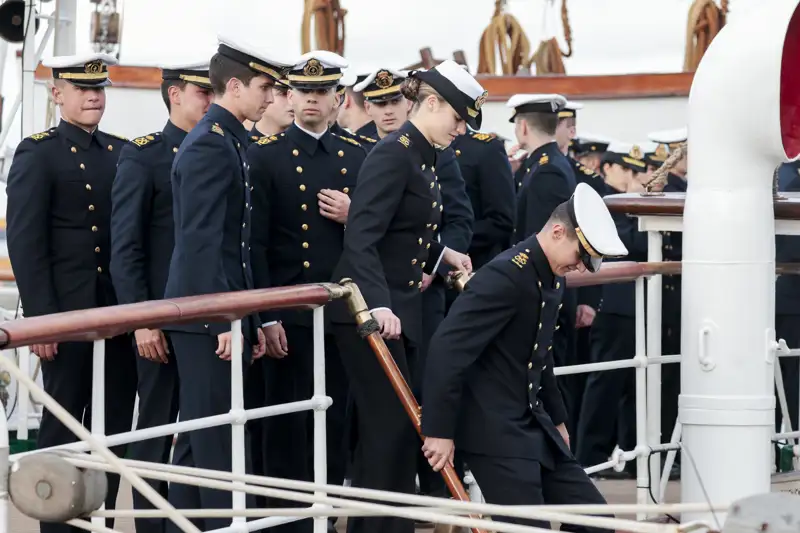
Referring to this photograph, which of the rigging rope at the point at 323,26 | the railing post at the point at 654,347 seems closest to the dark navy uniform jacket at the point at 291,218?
the railing post at the point at 654,347

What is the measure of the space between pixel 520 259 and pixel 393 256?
726 mm

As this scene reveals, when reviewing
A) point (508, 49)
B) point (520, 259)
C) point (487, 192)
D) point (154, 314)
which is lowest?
point (154, 314)

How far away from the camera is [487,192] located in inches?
257

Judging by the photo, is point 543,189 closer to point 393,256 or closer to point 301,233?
point 301,233

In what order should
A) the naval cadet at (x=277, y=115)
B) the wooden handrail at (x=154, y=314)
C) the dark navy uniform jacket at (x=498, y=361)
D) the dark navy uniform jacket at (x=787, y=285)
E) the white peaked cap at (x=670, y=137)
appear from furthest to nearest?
the white peaked cap at (x=670, y=137) < the dark navy uniform jacket at (x=787, y=285) < the naval cadet at (x=277, y=115) < the dark navy uniform jacket at (x=498, y=361) < the wooden handrail at (x=154, y=314)

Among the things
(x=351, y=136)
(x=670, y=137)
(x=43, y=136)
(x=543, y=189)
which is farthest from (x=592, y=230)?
(x=670, y=137)

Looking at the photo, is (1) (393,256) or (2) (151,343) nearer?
(2) (151,343)

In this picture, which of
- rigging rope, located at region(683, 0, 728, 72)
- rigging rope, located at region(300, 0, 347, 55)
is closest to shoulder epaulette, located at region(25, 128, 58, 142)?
rigging rope, located at region(300, 0, 347, 55)

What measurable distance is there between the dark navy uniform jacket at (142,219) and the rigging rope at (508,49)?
435 inches

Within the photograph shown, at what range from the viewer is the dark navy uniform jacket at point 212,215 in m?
4.42

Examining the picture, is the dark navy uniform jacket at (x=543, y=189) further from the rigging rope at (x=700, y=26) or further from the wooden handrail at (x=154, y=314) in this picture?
the rigging rope at (x=700, y=26)

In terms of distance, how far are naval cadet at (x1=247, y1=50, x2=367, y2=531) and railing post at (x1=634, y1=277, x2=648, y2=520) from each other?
1.08m

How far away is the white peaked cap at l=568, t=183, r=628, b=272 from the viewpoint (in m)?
4.17

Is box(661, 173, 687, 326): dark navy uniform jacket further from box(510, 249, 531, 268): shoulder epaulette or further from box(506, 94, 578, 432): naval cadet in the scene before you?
box(510, 249, 531, 268): shoulder epaulette
